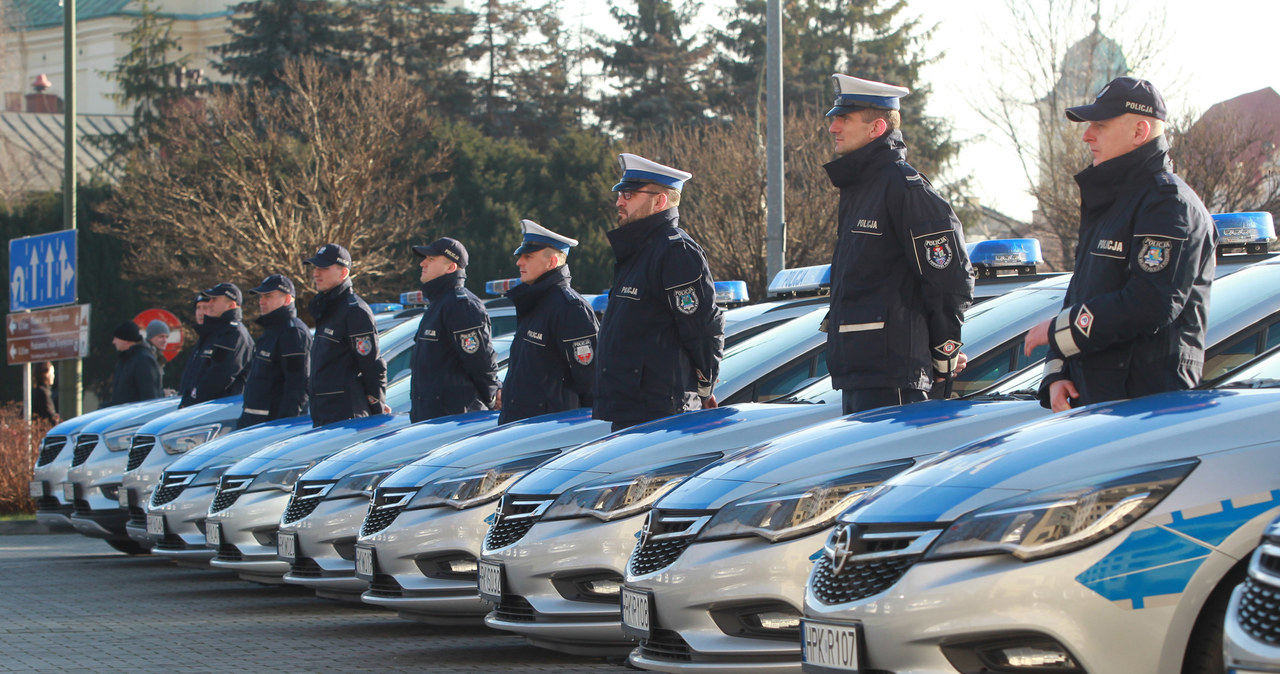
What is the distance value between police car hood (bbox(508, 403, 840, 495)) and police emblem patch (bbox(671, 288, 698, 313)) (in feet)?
2.46

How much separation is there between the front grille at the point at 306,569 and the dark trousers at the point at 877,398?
3.03 meters

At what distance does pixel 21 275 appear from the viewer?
17.3 metres

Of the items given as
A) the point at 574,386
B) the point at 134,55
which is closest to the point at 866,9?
the point at 134,55

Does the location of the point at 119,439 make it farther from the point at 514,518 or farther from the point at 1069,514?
the point at 1069,514

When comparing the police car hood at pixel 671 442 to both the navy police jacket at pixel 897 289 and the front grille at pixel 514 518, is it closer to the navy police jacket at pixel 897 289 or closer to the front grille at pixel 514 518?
the front grille at pixel 514 518

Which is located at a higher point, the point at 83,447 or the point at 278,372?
the point at 278,372

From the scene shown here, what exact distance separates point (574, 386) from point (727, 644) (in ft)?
12.1

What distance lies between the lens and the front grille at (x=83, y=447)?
1218 cm

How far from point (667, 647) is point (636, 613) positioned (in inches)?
6.5

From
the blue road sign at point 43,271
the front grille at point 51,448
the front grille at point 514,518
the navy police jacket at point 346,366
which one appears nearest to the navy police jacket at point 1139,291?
the front grille at point 514,518

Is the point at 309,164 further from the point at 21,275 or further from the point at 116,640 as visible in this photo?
the point at 116,640

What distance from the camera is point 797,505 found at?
4.79 meters

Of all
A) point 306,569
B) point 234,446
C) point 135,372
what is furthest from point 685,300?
point 135,372

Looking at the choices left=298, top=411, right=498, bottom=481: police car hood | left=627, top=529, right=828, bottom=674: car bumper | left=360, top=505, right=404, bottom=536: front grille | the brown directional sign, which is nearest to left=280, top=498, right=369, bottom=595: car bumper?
left=298, top=411, right=498, bottom=481: police car hood
